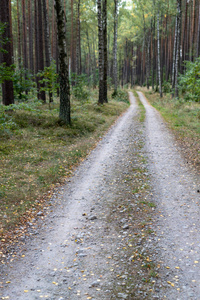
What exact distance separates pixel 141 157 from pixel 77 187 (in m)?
3.39

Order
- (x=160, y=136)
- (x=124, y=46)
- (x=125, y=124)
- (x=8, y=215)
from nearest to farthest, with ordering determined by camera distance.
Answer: (x=8, y=215) → (x=160, y=136) → (x=125, y=124) → (x=124, y=46)

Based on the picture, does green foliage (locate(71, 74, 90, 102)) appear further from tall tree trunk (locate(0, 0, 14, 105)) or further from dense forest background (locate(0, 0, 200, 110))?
tall tree trunk (locate(0, 0, 14, 105))

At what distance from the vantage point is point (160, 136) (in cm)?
1291

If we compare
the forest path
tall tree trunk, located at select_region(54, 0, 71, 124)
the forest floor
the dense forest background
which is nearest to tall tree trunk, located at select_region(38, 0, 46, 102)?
the dense forest background

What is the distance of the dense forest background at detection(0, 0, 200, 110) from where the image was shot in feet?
56.2

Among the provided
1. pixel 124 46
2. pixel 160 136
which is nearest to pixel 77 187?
pixel 160 136

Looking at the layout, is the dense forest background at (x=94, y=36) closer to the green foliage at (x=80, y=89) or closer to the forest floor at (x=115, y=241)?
the green foliage at (x=80, y=89)

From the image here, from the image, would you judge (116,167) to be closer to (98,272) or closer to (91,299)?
(98,272)

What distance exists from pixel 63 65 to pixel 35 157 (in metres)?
5.50

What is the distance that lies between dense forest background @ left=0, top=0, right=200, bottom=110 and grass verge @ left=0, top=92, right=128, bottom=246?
2.61m

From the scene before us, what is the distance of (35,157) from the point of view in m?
8.98

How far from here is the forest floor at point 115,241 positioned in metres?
3.60

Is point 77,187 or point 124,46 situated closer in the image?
point 77,187

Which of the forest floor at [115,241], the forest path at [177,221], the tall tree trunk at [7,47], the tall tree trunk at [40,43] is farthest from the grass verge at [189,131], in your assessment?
the tall tree trunk at [40,43]
